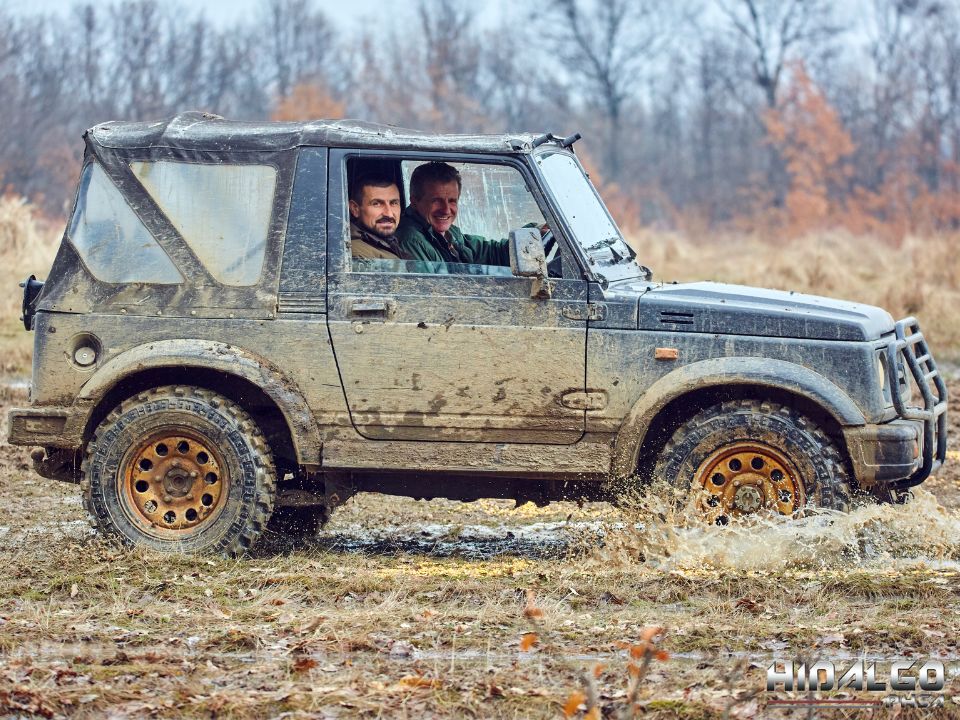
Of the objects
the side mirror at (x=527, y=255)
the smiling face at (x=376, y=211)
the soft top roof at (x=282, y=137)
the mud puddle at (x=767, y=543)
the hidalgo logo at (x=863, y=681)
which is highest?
the soft top roof at (x=282, y=137)

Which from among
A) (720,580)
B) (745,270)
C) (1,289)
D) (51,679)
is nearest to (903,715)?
(720,580)

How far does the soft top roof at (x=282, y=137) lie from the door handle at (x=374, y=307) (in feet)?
2.36

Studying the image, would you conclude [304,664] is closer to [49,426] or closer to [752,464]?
[49,426]

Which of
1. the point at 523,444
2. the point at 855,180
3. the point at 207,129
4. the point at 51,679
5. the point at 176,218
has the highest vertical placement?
the point at 855,180

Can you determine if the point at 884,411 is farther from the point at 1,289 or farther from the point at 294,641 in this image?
the point at 1,289

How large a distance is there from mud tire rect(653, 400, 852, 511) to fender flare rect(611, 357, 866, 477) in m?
0.13

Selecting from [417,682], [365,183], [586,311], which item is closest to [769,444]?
[586,311]

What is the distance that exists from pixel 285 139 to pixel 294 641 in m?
2.50

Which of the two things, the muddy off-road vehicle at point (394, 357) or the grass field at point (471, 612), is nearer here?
the grass field at point (471, 612)

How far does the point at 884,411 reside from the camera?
663cm

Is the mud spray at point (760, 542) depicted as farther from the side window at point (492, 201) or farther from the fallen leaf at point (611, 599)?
the side window at point (492, 201)

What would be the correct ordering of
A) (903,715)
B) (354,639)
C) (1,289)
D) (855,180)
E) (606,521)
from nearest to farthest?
1. (903,715)
2. (354,639)
3. (606,521)
4. (1,289)
5. (855,180)

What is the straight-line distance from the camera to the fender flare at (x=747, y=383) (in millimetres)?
6562

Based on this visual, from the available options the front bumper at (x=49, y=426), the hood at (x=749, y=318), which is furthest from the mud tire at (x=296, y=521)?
the hood at (x=749, y=318)
